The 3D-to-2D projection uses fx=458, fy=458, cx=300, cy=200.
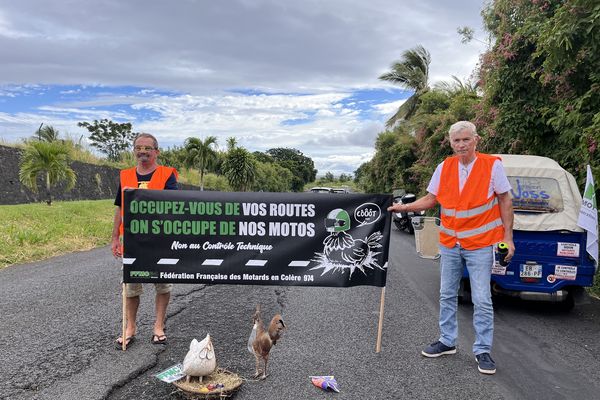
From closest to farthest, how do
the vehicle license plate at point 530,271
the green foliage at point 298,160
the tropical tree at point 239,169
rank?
the vehicle license plate at point 530,271, the tropical tree at point 239,169, the green foliage at point 298,160

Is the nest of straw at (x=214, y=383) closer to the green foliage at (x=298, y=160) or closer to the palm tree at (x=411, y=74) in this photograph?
the palm tree at (x=411, y=74)

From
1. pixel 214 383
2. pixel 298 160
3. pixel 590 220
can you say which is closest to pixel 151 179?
pixel 214 383

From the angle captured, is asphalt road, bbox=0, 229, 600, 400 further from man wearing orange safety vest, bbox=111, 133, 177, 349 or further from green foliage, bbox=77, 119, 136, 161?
green foliage, bbox=77, 119, 136, 161

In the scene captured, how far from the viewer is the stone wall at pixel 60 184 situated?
19.0 metres

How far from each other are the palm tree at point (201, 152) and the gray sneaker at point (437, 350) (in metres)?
34.8

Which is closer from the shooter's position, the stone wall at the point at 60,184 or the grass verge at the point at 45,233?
the grass verge at the point at 45,233

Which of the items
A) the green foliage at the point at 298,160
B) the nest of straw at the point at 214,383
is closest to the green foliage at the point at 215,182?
the nest of straw at the point at 214,383

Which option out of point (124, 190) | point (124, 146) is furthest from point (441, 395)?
point (124, 146)

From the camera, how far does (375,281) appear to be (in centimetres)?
460

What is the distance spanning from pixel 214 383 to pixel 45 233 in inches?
370

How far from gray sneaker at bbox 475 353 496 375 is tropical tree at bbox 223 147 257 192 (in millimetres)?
37725

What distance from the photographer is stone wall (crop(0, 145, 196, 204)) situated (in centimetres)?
1895

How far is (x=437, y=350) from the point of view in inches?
173

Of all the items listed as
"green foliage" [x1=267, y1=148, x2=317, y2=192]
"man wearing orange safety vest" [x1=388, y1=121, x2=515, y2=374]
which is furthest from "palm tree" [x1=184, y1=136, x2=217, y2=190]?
"green foliage" [x1=267, y1=148, x2=317, y2=192]
